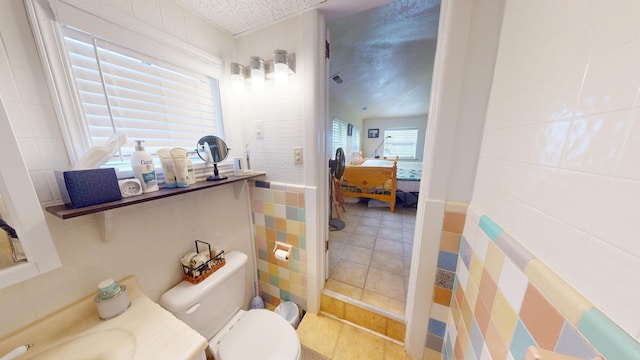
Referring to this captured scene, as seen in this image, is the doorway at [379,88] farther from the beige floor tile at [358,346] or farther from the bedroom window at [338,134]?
the bedroom window at [338,134]

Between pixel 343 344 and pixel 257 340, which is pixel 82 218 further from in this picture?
pixel 343 344

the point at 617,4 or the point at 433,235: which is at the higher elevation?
the point at 617,4

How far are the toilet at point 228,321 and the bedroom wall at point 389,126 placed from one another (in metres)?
6.66

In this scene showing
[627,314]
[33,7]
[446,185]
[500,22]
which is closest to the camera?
[627,314]

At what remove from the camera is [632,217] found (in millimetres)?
301

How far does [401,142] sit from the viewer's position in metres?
6.89

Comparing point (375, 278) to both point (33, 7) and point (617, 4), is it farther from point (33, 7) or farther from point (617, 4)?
point (33, 7)

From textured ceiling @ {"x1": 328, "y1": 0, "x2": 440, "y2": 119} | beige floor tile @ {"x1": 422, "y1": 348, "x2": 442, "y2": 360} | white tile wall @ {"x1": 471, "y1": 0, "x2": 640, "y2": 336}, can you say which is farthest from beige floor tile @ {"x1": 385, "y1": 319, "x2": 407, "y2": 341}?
textured ceiling @ {"x1": 328, "y1": 0, "x2": 440, "y2": 119}

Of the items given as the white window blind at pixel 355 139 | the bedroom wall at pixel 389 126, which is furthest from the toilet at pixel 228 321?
the bedroom wall at pixel 389 126

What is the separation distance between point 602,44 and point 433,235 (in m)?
0.81

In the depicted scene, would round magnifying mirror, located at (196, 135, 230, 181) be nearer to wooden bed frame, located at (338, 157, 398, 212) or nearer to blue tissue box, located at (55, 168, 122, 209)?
blue tissue box, located at (55, 168, 122, 209)

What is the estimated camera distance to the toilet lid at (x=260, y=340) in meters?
0.92

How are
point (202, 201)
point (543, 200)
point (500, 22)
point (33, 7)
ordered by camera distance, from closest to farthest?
point (543, 200) → point (33, 7) → point (500, 22) → point (202, 201)

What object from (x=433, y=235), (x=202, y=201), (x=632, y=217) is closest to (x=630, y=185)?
(x=632, y=217)
